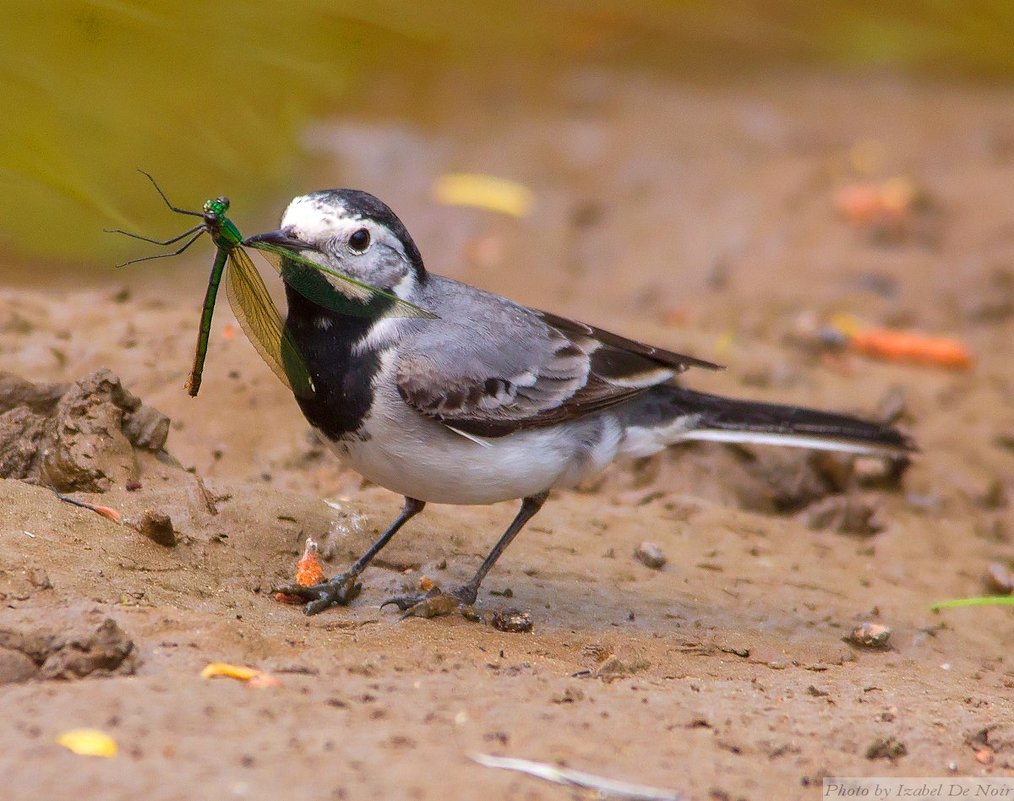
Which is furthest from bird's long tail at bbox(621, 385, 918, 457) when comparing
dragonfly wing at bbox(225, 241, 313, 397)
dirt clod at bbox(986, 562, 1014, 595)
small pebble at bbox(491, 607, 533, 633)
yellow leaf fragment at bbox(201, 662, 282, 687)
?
yellow leaf fragment at bbox(201, 662, 282, 687)

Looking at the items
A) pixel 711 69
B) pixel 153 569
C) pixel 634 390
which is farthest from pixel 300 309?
pixel 711 69

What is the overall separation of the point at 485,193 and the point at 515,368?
23.6ft

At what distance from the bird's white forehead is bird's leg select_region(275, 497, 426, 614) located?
1.35 metres

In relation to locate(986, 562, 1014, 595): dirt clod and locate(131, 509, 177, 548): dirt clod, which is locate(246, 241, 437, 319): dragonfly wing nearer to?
locate(131, 509, 177, 548): dirt clod

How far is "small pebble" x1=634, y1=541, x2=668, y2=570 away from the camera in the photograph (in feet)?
Result: 19.6

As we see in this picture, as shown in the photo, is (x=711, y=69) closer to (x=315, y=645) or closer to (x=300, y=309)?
(x=300, y=309)

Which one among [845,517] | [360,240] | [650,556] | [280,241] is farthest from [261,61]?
[650,556]

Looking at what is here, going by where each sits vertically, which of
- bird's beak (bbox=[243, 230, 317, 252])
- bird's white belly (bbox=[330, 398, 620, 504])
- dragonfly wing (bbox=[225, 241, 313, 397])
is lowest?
bird's white belly (bbox=[330, 398, 620, 504])

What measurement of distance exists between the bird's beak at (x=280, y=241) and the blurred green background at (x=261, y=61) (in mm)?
1422

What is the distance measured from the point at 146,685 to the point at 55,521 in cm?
139

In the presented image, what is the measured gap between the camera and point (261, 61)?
39.0 ft

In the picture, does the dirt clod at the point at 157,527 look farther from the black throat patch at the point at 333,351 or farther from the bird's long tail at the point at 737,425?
the bird's long tail at the point at 737,425

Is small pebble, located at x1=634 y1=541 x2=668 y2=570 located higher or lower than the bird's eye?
lower

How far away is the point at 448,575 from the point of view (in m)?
5.61
